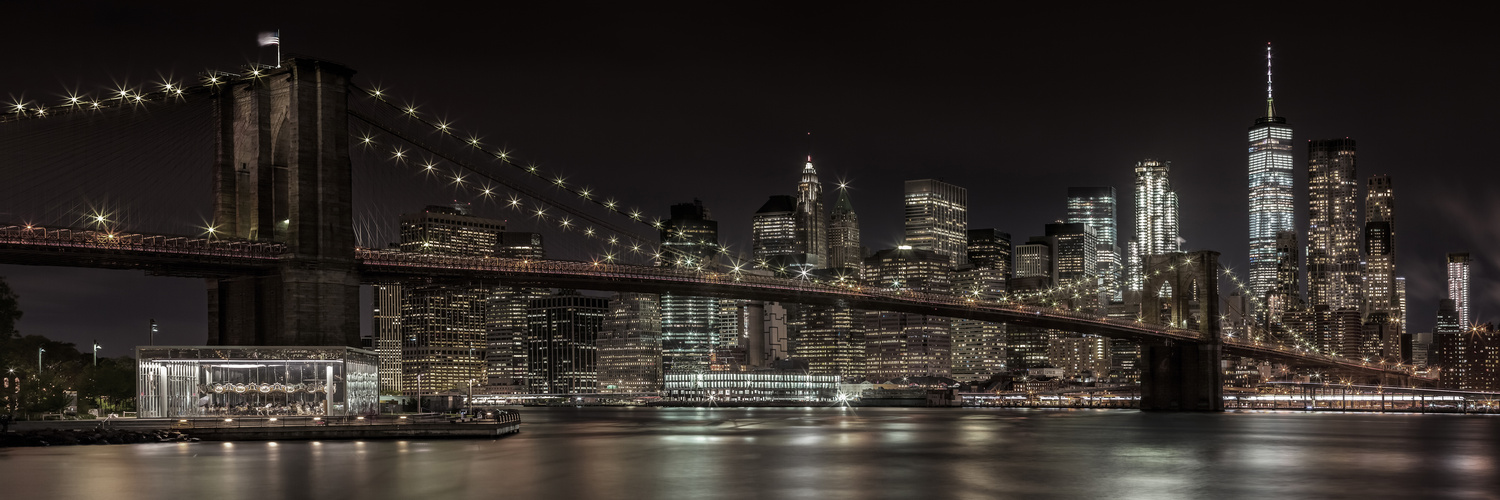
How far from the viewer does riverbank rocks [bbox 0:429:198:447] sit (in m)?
48.1

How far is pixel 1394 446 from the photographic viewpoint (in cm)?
5778

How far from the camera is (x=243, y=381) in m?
52.9

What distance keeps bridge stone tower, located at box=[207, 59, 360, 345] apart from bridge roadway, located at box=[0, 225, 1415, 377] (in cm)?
120

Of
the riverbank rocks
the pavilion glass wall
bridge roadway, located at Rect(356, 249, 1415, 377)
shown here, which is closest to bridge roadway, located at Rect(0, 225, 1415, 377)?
bridge roadway, located at Rect(356, 249, 1415, 377)

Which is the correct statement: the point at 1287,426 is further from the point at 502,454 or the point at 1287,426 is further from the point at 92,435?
the point at 92,435

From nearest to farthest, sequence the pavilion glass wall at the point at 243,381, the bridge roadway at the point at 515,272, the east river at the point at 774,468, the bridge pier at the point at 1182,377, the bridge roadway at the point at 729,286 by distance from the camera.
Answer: the east river at the point at 774,468 < the bridge roadway at the point at 515,272 < the pavilion glass wall at the point at 243,381 < the bridge roadway at the point at 729,286 < the bridge pier at the point at 1182,377

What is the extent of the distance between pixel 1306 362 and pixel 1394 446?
86.1 meters

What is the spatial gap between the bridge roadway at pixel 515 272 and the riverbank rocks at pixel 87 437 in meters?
6.42

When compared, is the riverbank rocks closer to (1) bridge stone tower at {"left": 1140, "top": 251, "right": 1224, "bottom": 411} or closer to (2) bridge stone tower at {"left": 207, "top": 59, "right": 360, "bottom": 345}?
(2) bridge stone tower at {"left": 207, "top": 59, "right": 360, "bottom": 345}

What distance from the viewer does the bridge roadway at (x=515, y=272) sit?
5075 centimetres

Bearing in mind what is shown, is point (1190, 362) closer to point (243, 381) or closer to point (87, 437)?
point (243, 381)

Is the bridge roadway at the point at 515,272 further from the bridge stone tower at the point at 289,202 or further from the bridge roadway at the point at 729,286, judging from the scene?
the bridge stone tower at the point at 289,202

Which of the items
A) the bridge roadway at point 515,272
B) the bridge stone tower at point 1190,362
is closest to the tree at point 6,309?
the bridge roadway at point 515,272

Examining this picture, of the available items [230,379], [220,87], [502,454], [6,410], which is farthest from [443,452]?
[6,410]
